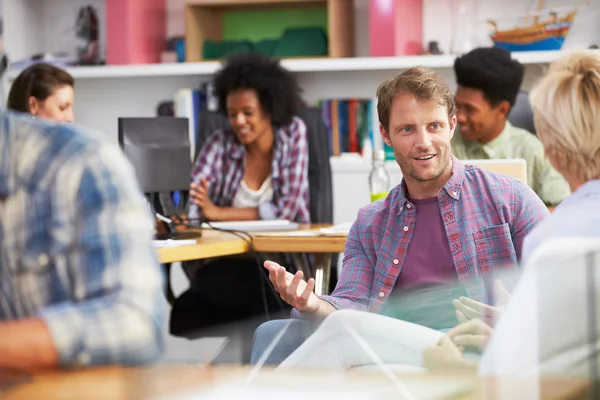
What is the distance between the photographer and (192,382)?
0.95 m

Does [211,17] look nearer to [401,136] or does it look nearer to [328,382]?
[401,136]

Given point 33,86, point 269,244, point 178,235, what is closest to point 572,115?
point 269,244

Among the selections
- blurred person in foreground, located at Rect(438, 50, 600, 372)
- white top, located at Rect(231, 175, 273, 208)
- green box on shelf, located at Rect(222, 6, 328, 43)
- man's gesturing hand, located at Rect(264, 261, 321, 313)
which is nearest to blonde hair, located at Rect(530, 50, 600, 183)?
blurred person in foreground, located at Rect(438, 50, 600, 372)

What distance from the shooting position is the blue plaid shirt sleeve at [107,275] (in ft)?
3.40

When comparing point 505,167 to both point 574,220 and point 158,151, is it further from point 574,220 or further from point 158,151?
point 574,220

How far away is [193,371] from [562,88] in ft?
2.73

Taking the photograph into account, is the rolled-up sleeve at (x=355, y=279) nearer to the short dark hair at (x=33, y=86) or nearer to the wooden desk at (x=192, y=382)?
the wooden desk at (x=192, y=382)

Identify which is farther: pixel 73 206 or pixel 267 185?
pixel 267 185

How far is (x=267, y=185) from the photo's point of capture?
3.63 m

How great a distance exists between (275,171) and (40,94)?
892 mm

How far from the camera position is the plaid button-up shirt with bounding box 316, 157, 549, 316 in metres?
2.10

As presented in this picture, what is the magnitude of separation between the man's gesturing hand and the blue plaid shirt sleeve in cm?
86

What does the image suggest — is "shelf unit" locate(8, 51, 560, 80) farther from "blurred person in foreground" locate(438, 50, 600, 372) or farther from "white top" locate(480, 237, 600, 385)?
"white top" locate(480, 237, 600, 385)

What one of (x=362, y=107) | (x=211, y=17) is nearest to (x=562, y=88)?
(x=362, y=107)
